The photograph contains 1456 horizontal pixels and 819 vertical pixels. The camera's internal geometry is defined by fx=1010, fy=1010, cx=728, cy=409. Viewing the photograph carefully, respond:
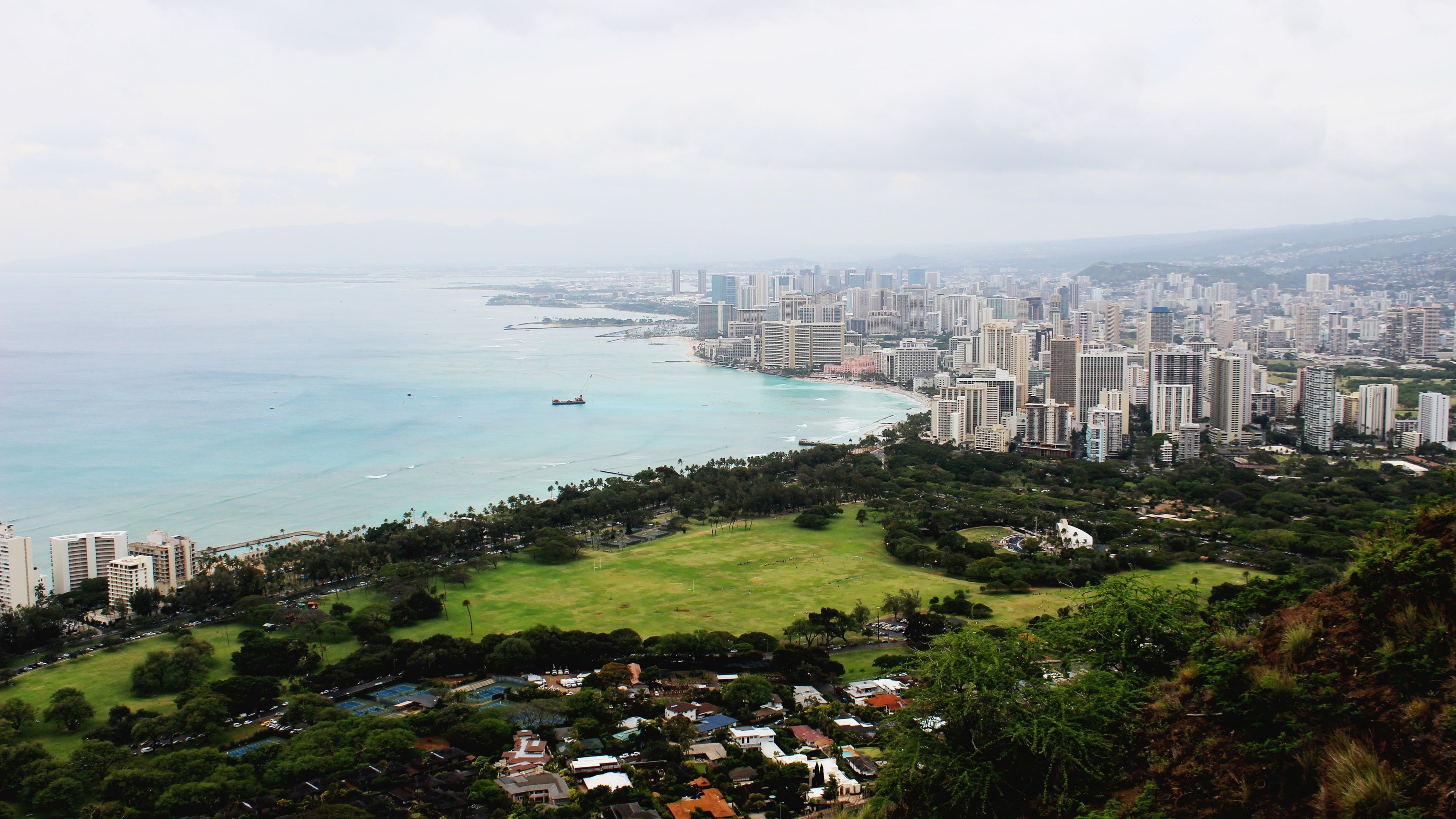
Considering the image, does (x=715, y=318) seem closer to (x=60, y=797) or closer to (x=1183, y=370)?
(x=1183, y=370)

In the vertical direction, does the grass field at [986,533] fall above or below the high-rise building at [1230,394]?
below


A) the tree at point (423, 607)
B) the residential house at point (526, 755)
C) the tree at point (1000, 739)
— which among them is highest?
the tree at point (1000, 739)

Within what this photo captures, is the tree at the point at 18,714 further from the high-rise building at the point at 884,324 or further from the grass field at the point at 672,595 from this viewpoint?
the high-rise building at the point at 884,324

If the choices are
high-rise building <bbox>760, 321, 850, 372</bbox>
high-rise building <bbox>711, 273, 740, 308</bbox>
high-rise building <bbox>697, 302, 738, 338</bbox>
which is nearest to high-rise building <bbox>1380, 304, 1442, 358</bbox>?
high-rise building <bbox>760, 321, 850, 372</bbox>

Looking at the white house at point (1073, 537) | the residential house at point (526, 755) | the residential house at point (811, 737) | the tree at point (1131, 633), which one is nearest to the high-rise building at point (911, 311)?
the white house at point (1073, 537)

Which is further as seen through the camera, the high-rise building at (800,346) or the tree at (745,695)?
the high-rise building at (800,346)
